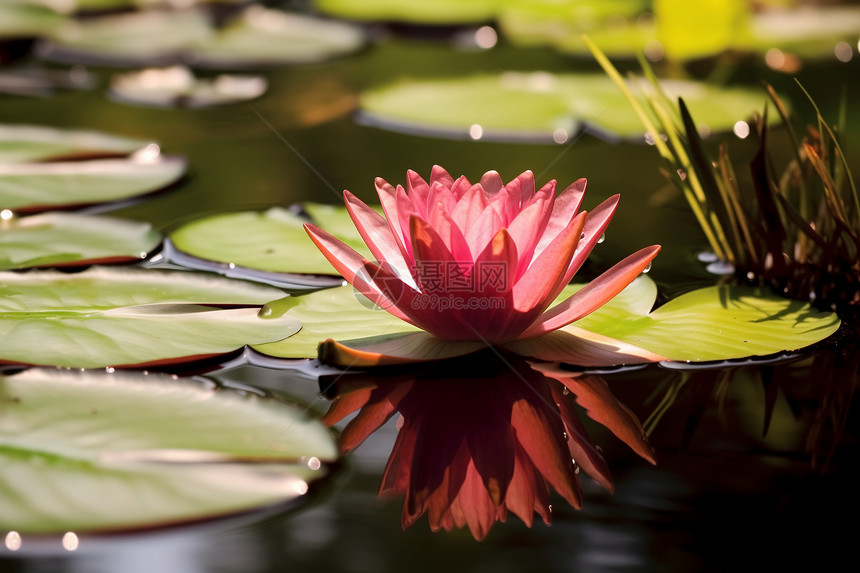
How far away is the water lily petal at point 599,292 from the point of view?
107 centimetres

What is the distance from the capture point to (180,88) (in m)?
2.50

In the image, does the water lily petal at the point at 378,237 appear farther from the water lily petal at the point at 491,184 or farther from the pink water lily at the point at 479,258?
the water lily petal at the point at 491,184

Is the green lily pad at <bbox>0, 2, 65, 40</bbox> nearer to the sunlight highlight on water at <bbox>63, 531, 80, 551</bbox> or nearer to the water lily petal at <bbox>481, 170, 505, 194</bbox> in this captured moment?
the water lily petal at <bbox>481, 170, 505, 194</bbox>

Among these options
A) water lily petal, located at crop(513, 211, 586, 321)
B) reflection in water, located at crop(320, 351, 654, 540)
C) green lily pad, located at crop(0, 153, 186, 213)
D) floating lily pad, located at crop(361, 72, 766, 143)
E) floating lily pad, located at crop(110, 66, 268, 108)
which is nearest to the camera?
reflection in water, located at crop(320, 351, 654, 540)

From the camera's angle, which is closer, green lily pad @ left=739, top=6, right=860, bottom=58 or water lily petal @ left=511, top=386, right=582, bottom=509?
water lily petal @ left=511, top=386, right=582, bottom=509

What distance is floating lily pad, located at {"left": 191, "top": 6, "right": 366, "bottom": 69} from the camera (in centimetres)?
285

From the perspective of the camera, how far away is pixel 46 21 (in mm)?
3004

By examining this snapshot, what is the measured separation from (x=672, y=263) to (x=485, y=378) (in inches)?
20.0

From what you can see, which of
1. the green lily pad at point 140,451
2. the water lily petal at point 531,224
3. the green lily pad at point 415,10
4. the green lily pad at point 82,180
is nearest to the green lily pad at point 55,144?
the green lily pad at point 82,180

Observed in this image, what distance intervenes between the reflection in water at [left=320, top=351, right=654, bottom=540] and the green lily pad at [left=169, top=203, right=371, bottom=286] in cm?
32

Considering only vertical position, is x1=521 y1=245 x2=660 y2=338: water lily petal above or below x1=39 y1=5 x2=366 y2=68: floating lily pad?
below

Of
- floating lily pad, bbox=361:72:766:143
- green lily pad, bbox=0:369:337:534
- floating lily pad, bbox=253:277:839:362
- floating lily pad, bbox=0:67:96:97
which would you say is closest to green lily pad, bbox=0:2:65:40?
floating lily pad, bbox=0:67:96:97

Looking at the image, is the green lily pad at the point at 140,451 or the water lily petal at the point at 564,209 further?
the water lily petal at the point at 564,209

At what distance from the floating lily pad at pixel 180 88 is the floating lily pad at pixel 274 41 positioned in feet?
0.58
